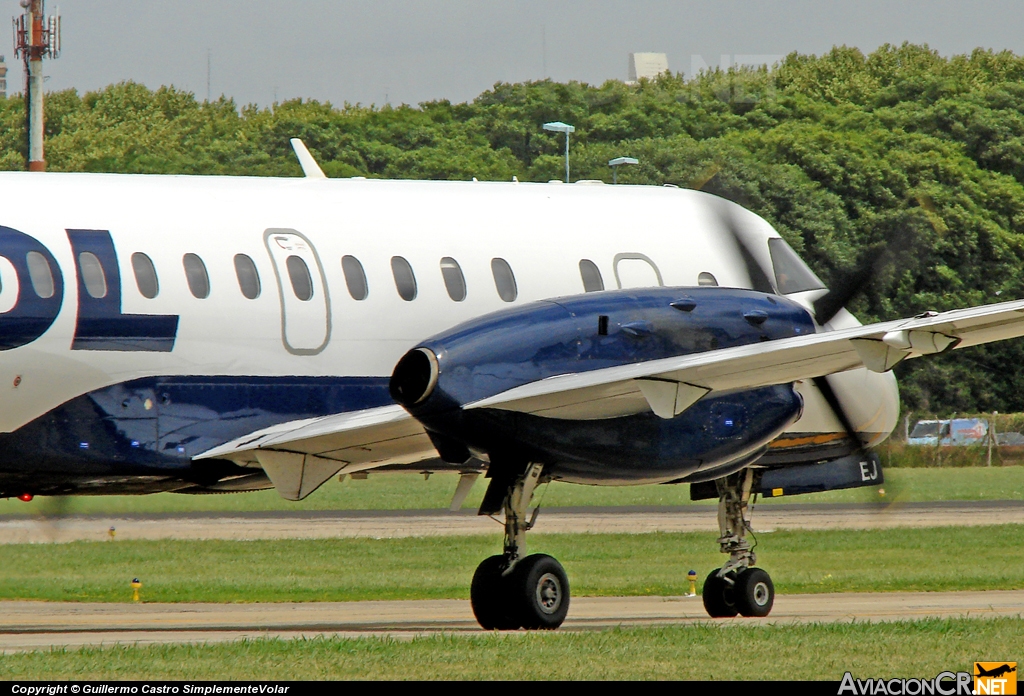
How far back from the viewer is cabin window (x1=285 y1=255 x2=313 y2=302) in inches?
584

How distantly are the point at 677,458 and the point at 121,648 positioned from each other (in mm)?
5337

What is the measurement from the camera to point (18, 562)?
83.5ft

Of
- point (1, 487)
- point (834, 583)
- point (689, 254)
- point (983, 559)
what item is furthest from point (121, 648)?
Answer: point (983, 559)

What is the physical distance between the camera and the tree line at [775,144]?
55.7 meters

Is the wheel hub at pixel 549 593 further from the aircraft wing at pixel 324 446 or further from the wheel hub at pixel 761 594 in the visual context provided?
the wheel hub at pixel 761 594

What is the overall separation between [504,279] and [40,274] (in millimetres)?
4930

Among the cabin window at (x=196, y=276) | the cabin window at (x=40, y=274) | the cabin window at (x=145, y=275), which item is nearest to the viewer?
the cabin window at (x=40, y=274)

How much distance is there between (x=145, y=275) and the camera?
13953 mm

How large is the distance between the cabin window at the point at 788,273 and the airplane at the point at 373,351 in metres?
1.45

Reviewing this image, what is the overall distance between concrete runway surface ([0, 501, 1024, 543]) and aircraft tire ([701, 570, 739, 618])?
46.3 feet

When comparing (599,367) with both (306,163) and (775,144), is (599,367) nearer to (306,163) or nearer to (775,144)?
(306,163)

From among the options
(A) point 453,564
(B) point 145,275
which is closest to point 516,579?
(B) point 145,275

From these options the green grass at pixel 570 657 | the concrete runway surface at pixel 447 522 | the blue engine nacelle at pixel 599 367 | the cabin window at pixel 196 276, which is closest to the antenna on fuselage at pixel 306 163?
the cabin window at pixel 196 276

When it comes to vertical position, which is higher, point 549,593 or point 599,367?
point 599,367
